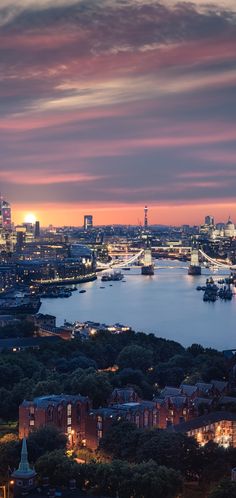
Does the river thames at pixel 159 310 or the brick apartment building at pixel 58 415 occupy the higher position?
the brick apartment building at pixel 58 415

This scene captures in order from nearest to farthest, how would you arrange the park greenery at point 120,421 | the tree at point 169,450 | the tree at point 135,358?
the park greenery at point 120,421, the tree at point 169,450, the tree at point 135,358

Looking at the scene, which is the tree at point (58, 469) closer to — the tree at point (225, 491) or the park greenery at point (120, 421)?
the park greenery at point (120, 421)

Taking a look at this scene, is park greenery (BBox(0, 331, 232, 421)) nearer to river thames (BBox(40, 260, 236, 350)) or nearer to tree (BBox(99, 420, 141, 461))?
tree (BBox(99, 420, 141, 461))

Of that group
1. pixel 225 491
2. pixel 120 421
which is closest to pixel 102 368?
pixel 120 421

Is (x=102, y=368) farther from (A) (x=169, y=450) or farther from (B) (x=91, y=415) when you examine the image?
(A) (x=169, y=450)

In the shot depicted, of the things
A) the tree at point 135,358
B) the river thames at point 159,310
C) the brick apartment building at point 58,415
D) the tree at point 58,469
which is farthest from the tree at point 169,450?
the river thames at point 159,310

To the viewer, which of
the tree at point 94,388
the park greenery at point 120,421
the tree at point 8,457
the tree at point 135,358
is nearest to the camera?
the park greenery at point 120,421

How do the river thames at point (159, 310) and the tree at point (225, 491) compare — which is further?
the river thames at point (159, 310)
